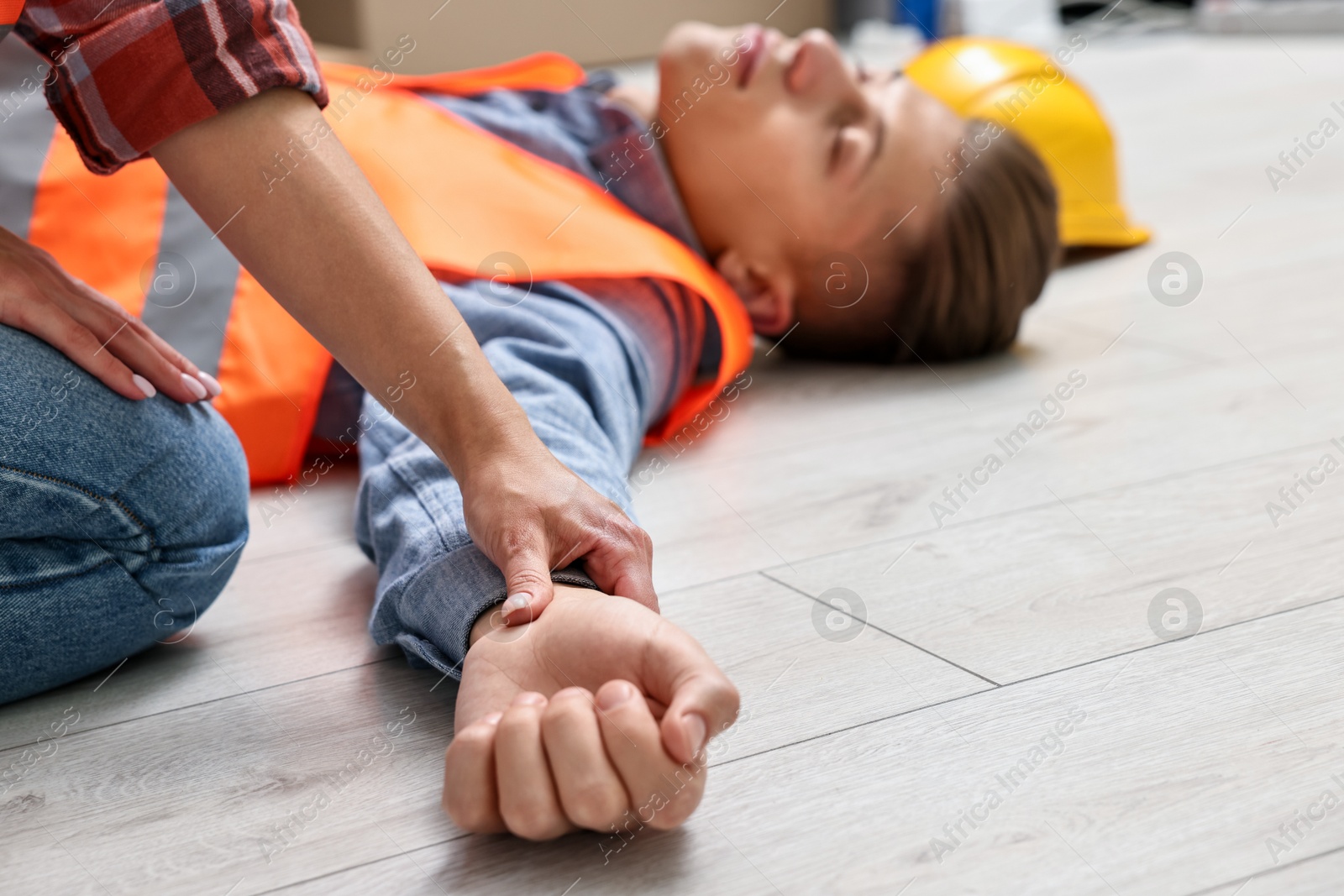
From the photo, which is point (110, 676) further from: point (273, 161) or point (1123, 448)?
point (1123, 448)

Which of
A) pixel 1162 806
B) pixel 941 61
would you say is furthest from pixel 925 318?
pixel 1162 806

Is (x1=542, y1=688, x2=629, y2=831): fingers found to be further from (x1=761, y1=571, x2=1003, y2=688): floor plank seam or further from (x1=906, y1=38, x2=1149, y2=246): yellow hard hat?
(x1=906, y1=38, x2=1149, y2=246): yellow hard hat

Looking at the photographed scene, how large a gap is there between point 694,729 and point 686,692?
0.02 meters

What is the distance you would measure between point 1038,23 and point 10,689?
486 centimetres

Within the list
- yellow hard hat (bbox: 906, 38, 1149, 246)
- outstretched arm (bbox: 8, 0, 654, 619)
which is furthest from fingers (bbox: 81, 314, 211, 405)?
yellow hard hat (bbox: 906, 38, 1149, 246)

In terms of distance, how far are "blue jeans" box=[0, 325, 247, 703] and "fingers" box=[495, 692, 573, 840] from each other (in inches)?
12.1

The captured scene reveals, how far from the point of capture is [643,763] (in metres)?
0.52

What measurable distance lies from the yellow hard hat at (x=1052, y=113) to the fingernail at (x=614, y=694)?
4.42 ft

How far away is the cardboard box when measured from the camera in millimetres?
3623

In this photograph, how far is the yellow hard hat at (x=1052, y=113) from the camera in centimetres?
172

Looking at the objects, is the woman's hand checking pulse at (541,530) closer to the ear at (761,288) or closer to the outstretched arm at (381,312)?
the outstretched arm at (381,312)

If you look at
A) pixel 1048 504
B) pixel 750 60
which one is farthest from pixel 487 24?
pixel 1048 504

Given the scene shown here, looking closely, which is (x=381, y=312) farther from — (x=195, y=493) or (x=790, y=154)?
(x=790, y=154)

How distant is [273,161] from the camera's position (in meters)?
0.59
